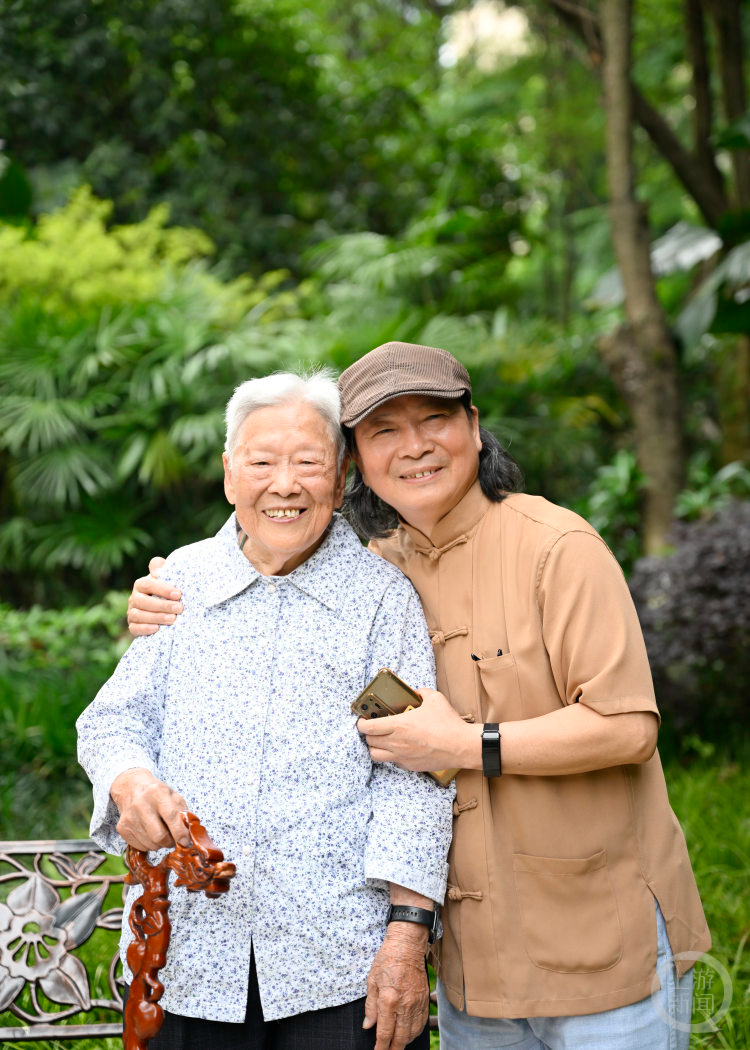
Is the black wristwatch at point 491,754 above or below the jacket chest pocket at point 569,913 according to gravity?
above

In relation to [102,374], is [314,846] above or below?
below

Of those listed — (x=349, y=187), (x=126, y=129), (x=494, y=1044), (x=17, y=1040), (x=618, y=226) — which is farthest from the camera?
(x=349, y=187)

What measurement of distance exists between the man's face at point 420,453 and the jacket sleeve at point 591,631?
25 centimetres

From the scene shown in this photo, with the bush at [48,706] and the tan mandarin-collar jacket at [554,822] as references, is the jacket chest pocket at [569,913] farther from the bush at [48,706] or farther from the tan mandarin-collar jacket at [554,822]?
the bush at [48,706]

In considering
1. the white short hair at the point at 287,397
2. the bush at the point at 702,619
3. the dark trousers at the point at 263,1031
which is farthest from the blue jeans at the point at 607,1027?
the bush at the point at 702,619

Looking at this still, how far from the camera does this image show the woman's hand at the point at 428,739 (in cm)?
160

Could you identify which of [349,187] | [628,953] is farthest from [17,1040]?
[349,187]

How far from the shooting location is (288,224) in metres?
9.52

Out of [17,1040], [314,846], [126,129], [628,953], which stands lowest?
[17,1040]

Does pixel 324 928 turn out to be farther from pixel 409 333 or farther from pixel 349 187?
pixel 349 187

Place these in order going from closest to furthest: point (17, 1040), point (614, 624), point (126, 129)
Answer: point (614, 624) → point (17, 1040) → point (126, 129)

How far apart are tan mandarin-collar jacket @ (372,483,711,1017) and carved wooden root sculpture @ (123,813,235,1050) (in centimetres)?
47

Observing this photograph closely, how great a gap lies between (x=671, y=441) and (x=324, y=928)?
14.7 ft

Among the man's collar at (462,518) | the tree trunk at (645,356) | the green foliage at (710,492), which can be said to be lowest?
the man's collar at (462,518)
